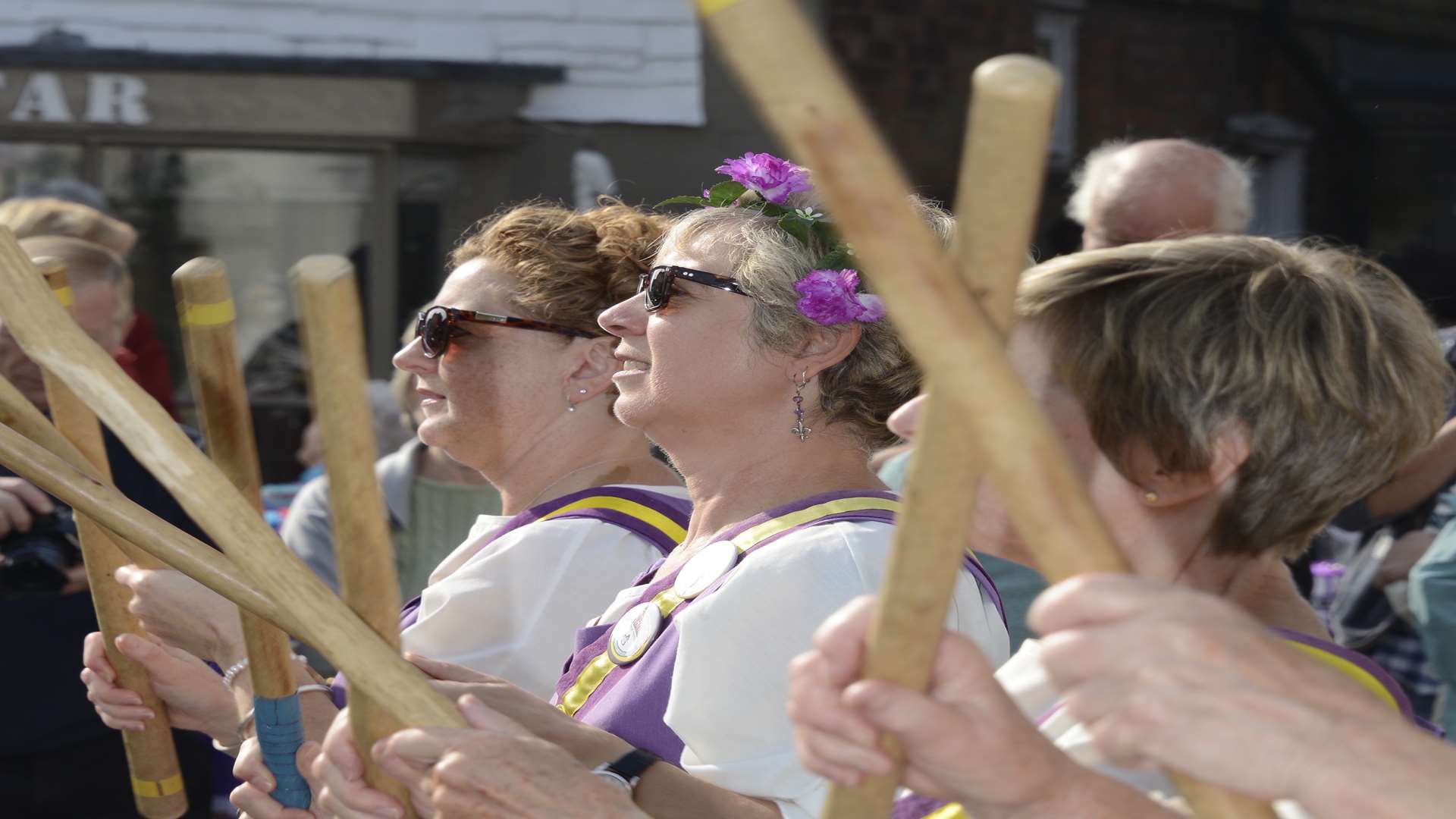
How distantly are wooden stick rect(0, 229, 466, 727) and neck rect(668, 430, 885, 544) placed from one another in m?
0.92

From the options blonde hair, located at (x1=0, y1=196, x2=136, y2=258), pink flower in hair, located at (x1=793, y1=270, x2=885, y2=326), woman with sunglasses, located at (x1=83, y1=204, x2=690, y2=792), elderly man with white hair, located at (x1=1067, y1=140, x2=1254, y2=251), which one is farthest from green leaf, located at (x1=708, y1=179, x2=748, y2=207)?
blonde hair, located at (x1=0, y1=196, x2=136, y2=258)

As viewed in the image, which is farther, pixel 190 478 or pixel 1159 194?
pixel 1159 194

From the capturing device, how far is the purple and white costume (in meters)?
1.72

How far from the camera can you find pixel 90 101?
651 cm

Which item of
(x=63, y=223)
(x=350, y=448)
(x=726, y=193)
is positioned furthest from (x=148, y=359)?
(x=350, y=448)

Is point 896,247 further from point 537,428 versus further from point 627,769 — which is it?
point 537,428

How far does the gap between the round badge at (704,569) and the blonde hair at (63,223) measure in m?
2.28

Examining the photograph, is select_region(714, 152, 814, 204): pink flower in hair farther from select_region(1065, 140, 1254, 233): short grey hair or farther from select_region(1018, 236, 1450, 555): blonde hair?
select_region(1065, 140, 1254, 233): short grey hair

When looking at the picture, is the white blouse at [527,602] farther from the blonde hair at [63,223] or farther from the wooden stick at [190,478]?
the blonde hair at [63,223]

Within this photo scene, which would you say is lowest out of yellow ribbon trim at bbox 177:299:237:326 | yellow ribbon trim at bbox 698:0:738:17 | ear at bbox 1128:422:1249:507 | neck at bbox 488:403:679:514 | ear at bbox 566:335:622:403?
neck at bbox 488:403:679:514

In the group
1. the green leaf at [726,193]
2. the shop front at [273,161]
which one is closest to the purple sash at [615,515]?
the green leaf at [726,193]

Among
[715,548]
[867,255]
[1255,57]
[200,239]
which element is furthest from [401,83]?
[867,255]

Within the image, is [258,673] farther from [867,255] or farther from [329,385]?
[867,255]

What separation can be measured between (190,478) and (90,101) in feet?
19.4
